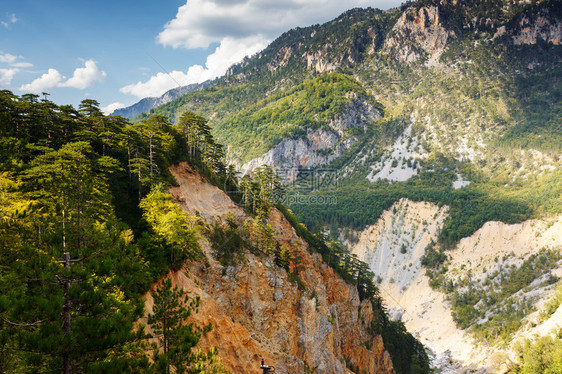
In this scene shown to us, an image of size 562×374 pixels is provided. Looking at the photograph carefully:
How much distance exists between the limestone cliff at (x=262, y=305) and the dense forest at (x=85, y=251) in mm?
2725

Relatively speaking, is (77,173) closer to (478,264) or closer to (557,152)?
(478,264)

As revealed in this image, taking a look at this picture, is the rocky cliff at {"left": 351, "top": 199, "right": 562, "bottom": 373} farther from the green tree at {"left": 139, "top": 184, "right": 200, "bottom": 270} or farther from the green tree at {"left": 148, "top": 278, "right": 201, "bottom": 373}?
the green tree at {"left": 148, "top": 278, "right": 201, "bottom": 373}

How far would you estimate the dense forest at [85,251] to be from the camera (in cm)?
1015

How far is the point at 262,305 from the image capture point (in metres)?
41.0

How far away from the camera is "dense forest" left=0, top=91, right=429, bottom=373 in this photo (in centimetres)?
1015

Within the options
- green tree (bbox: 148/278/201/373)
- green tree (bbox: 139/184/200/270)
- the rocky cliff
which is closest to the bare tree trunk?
green tree (bbox: 148/278/201/373)

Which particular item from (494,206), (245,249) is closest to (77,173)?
(245,249)

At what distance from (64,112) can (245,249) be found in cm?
2565

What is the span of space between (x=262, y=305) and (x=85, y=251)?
31218 mm

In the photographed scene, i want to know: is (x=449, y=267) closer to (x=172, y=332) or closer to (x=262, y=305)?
(x=262, y=305)

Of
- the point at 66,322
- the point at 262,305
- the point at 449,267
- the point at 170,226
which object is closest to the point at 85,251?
the point at 66,322

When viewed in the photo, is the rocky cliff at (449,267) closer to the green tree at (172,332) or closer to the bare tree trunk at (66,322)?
the green tree at (172,332)

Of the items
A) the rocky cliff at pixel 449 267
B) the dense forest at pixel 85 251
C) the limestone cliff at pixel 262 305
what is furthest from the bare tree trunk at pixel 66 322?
the rocky cliff at pixel 449 267

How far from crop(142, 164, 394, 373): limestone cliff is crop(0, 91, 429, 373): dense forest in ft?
8.94
